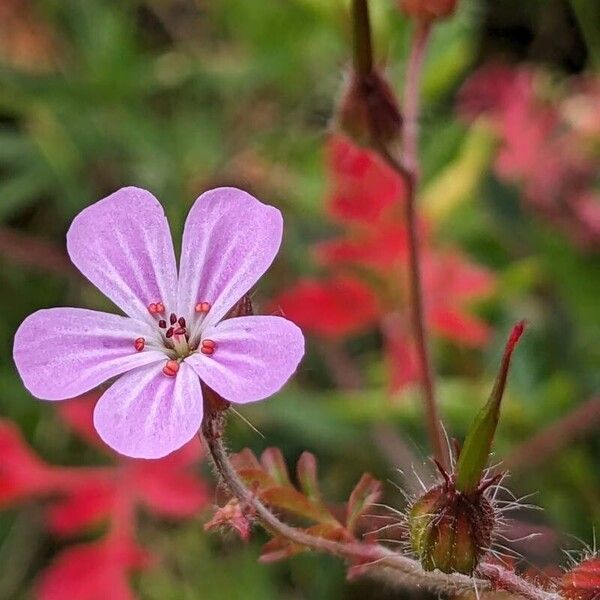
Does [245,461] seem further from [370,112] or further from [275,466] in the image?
[370,112]

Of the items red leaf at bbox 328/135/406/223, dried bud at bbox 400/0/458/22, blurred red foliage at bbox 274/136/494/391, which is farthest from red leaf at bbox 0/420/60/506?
dried bud at bbox 400/0/458/22

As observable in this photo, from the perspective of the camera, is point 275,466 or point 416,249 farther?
point 416,249

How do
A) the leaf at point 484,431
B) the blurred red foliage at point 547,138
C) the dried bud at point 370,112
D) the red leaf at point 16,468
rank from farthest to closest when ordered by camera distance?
Answer: the blurred red foliage at point 547,138
the red leaf at point 16,468
the dried bud at point 370,112
the leaf at point 484,431

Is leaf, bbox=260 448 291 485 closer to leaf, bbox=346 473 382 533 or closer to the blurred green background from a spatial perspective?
leaf, bbox=346 473 382 533

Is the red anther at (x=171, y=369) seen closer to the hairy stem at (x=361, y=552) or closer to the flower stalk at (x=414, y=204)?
the hairy stem at (x=361, y=552)

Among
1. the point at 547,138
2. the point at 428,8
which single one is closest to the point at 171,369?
the point at 428,8

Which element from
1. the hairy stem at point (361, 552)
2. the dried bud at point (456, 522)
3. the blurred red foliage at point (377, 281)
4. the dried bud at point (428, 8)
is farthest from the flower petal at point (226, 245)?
the blurred red foliage at point (377, 281)

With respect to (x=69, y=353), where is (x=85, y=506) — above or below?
below
